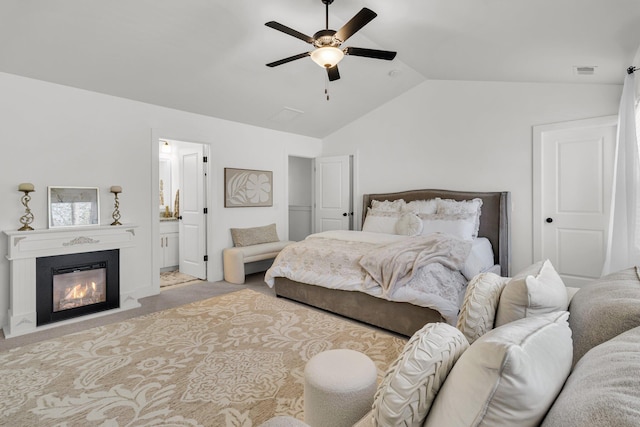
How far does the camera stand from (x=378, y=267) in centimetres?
301

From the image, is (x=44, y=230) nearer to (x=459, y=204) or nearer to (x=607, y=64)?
(x=459, y=204)

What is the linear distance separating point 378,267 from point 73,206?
3.37 meters

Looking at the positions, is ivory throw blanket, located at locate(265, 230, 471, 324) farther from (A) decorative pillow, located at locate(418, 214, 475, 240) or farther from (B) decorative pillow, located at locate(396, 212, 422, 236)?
(A) decorative pillow, located at locate(418, 214, 475, 240)

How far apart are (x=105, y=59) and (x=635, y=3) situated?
170 inches

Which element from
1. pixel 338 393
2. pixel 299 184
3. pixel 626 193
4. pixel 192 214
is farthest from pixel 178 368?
pixel 299 184

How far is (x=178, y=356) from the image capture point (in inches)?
Result: 100

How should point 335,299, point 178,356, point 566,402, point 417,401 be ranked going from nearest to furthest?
1. point 566,402
2. point 417,401
3. point 178,356
4. point 335,299

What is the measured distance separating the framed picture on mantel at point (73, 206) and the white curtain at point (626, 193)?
5321 mm

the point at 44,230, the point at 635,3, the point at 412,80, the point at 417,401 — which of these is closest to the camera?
the point at 417,401

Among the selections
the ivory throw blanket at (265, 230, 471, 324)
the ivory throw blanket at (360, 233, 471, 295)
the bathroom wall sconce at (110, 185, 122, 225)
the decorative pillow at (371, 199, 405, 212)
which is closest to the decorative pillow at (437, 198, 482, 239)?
the decorative pillow at (371, 199, 405, 212)

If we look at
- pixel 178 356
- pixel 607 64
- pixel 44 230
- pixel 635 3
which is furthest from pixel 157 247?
pixel 607 64

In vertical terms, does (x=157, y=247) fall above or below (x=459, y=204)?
below

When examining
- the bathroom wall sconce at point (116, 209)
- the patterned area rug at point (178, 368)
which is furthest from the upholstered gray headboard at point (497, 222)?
the bathroom wall sconce at point (116, 209)

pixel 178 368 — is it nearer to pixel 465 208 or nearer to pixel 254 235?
pixel 254 235
